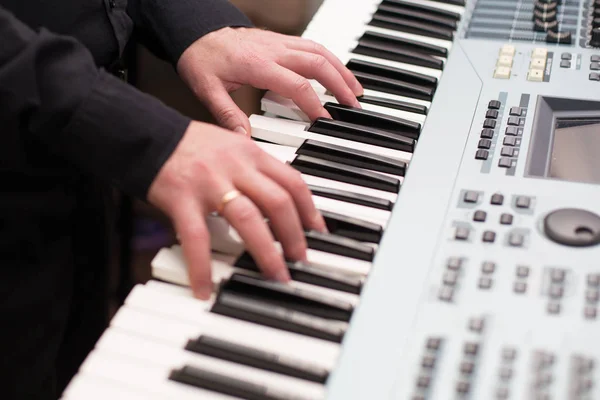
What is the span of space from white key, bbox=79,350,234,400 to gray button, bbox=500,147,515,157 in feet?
1.71

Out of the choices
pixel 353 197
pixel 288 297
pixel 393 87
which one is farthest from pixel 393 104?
pixel 288 297

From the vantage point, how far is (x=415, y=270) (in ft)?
2.83

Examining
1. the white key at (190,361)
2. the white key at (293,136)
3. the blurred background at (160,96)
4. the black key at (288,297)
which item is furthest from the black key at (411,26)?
the blurred background at (160,96)

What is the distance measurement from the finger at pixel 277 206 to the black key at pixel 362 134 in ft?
0.92

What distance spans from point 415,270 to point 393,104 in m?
Answer: 0.42

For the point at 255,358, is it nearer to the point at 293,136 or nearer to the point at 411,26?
the point at 293,136

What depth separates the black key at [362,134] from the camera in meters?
1.10

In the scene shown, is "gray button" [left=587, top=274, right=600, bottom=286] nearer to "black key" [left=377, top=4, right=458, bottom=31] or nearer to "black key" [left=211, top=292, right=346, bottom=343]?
"black key" [left=211, top=292, right=346, bottom=343]

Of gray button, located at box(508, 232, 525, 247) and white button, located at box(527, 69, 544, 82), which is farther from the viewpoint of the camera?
white button, located at box(527, 69, 544, 82)

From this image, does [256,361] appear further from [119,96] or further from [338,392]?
[119,96]

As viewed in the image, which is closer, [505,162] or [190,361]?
[190,361]

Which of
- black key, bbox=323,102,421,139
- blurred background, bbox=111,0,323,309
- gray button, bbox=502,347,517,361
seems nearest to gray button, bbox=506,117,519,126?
black key, bbox=323,102,421,139

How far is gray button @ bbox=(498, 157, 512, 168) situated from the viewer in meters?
1.01

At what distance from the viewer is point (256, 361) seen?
769 mm
